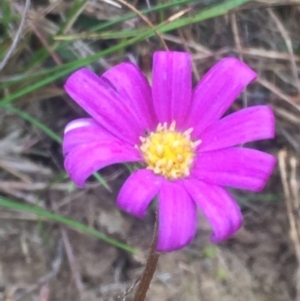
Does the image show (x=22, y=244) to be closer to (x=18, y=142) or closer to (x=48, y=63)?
(x=18, y=142)

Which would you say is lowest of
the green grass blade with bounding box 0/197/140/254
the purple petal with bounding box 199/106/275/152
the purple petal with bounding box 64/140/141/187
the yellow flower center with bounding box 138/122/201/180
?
the green grass blade with bounding box 0/197/140/254

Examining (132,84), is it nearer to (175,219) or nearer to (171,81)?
(171,81)

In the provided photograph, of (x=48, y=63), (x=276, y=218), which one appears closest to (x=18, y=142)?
(x=48, y=63)

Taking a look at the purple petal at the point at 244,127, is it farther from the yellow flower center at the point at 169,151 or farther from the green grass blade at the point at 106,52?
the green grass blade at the point at 106,52

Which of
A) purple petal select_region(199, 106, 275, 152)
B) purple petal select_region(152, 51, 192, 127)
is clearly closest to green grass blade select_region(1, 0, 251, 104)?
purple petal select_region(152, 51, 192, 127)

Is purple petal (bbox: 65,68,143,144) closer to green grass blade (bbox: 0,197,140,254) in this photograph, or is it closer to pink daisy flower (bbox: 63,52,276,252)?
pink daisy flower (bbox: 63,52,276,252)

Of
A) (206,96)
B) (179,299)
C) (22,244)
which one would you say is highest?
(206,96)
